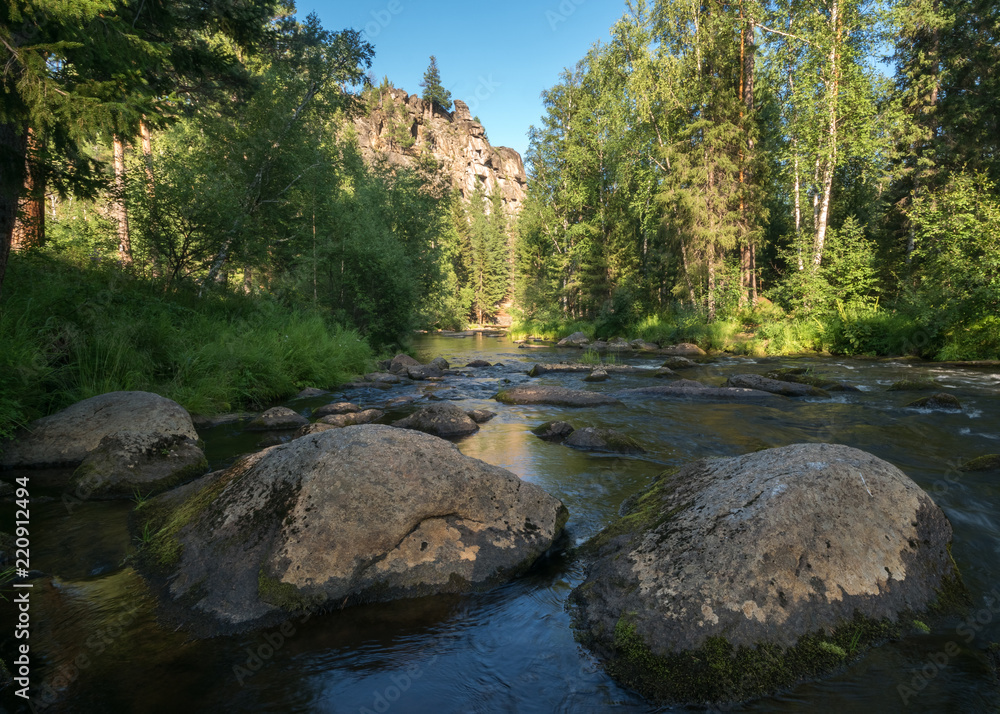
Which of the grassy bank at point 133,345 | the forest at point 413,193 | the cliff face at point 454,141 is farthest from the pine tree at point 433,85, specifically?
the grassy bank at point 133,345

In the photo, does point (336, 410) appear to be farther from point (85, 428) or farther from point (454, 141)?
point (454, 141)

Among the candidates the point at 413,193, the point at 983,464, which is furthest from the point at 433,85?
the point at 983,464

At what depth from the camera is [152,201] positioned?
11.0 metres

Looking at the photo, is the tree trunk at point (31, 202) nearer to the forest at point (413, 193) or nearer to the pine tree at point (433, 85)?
the forest at point (413, 193)

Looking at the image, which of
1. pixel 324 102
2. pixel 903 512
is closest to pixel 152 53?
pixel 903 512

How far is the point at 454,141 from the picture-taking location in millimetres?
110125

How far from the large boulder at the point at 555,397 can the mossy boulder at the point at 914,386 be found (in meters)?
Result: 6.74

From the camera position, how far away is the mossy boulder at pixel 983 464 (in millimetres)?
6246

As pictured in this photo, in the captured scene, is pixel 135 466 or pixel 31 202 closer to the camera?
pixel 135 466

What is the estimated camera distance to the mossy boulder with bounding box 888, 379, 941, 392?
11.5 meters

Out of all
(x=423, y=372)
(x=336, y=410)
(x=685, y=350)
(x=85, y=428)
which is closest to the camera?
(x=85, y=428)

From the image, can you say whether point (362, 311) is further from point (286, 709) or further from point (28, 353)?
point (286, 709)

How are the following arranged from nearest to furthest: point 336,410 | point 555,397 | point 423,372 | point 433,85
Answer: point 336,410, point 555,397, point 423,372, point 433,85

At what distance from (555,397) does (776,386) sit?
5.59 m
